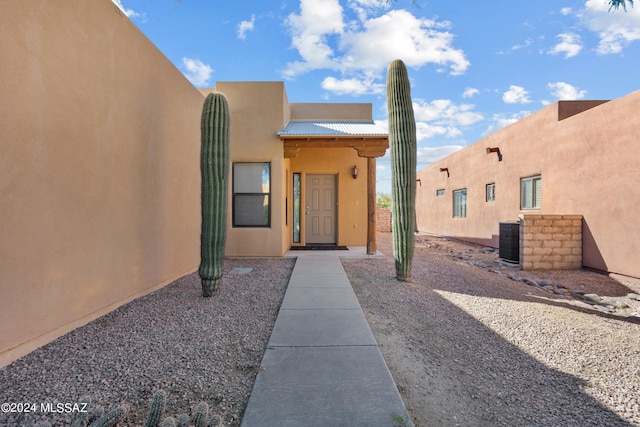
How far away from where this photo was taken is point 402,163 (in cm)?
521

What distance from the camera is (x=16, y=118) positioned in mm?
2465

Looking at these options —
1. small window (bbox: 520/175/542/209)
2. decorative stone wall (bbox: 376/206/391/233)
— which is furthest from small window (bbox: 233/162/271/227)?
decorative stone wall (bbox: 376/206/391/233)

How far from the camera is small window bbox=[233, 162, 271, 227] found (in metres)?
7.68

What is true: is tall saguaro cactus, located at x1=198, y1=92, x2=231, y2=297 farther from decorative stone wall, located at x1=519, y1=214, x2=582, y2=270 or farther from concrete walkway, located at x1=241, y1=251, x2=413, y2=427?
decorative stone wall, located at x1=519, y1=214, x2=582, y2=270

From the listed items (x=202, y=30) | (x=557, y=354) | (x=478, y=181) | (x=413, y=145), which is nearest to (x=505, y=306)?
(x=557, y=354)

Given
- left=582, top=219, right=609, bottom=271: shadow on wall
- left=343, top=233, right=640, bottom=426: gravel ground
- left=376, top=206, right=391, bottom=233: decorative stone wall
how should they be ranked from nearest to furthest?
1. left=343, top=233, right=640, bottom=426: gravel ground
2. left=582, top=219, right=609, bottom=271: shadow on wall
3. left=376, top=206, right=391, bottom=233: decorative stone wall

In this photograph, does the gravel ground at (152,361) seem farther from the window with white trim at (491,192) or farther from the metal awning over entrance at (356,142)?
the window with white trim at (491,192)

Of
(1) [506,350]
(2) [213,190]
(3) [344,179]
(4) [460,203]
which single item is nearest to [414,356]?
(1) [506,350]

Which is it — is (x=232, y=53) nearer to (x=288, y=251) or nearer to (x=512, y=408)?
(x=288, y=251)

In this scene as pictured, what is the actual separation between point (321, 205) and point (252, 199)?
259 cm

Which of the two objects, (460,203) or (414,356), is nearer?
(414,356)

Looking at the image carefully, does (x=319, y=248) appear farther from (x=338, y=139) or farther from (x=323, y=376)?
(x=323, y=376)

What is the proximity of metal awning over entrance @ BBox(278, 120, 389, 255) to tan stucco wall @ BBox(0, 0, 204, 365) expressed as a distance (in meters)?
3.30

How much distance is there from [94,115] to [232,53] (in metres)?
4.03
